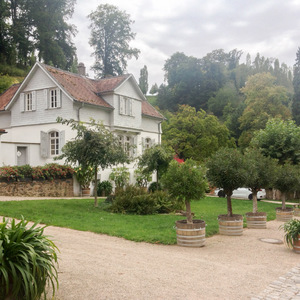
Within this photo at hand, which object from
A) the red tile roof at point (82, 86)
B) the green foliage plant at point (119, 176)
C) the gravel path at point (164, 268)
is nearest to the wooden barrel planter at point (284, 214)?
the gravel path at point (164, 268)

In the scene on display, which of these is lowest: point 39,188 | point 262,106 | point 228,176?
point 39,188

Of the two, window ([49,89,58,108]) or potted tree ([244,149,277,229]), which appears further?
window ([49,89,58,108])

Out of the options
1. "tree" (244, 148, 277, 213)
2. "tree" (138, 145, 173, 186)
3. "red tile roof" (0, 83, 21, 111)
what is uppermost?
"red tile roof" (0, 83, 21, 111)

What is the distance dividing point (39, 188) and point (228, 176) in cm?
1203

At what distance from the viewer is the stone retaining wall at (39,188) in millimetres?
17906

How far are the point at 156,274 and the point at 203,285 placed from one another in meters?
0.86

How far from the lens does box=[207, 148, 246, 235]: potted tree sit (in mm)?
10422

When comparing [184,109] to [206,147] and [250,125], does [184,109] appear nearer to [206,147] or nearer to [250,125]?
[206,147]

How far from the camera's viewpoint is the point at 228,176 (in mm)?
10461

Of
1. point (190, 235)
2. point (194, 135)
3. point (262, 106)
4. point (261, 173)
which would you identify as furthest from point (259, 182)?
point (262, 106)

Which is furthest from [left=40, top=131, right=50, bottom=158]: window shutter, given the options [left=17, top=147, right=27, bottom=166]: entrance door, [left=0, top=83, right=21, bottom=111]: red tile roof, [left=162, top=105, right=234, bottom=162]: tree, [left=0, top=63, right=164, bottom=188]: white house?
[left=162, top=105, right=234, bottom=162]: tree

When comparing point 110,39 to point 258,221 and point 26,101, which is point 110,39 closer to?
point 26,101

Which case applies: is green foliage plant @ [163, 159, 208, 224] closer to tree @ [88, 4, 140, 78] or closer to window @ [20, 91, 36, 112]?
window @ [20, 91, 36, 112]

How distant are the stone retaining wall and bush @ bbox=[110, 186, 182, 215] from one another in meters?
5.61
